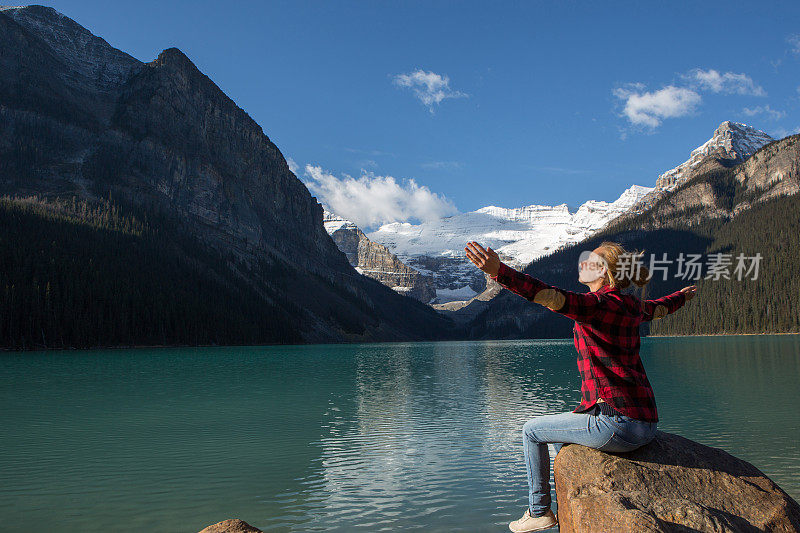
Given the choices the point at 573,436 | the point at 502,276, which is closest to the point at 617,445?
the point at 573,436

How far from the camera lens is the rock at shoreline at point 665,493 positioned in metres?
5.95

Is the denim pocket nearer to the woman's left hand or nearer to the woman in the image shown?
the woman

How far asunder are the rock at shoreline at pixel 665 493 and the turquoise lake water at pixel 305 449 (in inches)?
192

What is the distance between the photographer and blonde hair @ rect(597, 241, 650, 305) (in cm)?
621

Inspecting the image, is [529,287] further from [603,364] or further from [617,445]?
[617,445]

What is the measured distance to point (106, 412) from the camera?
26297mm

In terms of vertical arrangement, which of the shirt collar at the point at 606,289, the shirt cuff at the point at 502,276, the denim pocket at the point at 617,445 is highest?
the shirt cuff at the point at 502,276

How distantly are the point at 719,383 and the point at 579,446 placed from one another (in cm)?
3634

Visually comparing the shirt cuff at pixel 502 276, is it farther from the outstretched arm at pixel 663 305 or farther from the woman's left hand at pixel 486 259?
the outstretched arm at pixel 663 305

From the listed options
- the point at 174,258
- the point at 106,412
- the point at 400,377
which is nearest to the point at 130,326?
the point at 174,258

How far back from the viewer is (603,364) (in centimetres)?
609

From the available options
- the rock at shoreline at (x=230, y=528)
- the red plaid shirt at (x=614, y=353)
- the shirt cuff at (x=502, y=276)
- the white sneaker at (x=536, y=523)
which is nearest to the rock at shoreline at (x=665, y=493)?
the white sneaker at (x=536, y=523)

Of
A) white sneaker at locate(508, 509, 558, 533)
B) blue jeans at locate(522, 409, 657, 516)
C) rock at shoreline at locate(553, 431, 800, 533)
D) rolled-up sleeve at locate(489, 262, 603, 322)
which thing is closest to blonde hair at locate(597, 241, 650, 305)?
rolled-up sleeve at locate(489, 262, 603, 322)

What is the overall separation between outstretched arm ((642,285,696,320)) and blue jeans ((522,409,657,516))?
1.23 m
